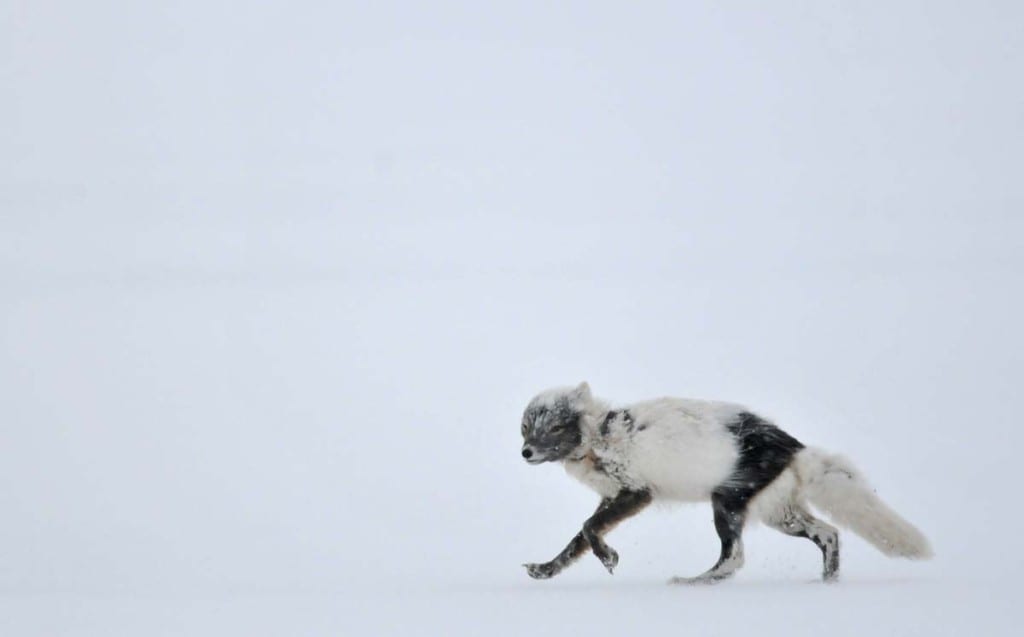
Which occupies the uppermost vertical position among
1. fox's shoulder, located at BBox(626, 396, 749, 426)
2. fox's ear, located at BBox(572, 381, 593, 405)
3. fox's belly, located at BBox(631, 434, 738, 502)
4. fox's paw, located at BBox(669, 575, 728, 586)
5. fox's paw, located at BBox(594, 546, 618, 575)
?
fox's ear, located at BBox(572, 381, 593, 405)

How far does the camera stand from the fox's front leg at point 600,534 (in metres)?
9.83

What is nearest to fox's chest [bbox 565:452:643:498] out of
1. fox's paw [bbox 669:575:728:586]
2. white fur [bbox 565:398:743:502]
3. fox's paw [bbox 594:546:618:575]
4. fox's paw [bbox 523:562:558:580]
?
white fur [bbox 565:398:743:502]

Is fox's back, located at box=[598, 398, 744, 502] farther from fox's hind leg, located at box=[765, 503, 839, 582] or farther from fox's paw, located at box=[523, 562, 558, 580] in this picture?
fox's paw, located at box=[523, 562, 558, 580]

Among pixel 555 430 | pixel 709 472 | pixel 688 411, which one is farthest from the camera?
pixel 555 430

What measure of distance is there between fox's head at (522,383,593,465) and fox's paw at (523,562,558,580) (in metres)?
0.87

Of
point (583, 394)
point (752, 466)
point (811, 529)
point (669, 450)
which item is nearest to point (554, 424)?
point (583, 394)

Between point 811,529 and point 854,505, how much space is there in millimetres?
433

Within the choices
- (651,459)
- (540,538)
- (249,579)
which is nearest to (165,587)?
(249,579)

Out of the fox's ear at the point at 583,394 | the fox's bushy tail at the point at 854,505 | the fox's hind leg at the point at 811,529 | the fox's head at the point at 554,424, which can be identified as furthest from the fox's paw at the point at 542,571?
the fox's bushy tail at the point at 854,505

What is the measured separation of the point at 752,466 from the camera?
986 centimetres

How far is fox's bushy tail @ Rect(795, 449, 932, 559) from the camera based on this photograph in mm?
9398

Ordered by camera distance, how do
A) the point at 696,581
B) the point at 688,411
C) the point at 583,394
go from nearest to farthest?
the point at 696,581
the point at 688,411
the point at 583,394

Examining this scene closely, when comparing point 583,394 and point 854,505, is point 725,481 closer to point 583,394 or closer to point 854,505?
point 854,505

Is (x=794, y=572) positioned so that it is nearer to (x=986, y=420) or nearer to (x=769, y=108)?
(x=986, y=420)
